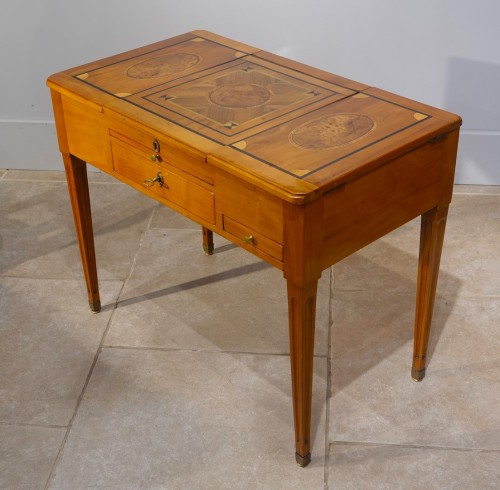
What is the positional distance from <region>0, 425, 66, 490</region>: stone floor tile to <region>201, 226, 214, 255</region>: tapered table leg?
985mm

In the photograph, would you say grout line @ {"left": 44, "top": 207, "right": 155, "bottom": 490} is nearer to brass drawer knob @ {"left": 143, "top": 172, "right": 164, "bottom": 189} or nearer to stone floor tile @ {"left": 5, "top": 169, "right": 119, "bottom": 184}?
stone floor tile @ {"left": 5, "top": 169, "right": 119, "bottom": 184}

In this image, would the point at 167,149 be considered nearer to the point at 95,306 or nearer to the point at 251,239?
the point at 251,239

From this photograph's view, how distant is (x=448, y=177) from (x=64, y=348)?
4.34 ft

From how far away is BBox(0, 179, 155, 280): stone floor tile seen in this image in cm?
330

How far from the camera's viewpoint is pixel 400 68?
3.55 metres

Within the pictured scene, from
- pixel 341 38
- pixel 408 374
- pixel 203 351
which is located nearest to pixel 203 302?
pixel 203 351

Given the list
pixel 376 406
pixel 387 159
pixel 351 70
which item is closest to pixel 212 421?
pixel 376 406

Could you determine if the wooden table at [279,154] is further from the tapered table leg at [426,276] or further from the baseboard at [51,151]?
the baseboard at [51,151]

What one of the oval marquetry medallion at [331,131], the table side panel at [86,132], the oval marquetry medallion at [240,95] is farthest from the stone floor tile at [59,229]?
the oval marquetry medallion at [331,131]

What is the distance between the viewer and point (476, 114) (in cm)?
362

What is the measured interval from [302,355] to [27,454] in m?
0.83

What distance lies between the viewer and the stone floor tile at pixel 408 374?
8.27 ft

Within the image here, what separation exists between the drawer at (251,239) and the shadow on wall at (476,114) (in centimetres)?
166

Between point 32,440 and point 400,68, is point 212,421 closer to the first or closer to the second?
point 32,440
